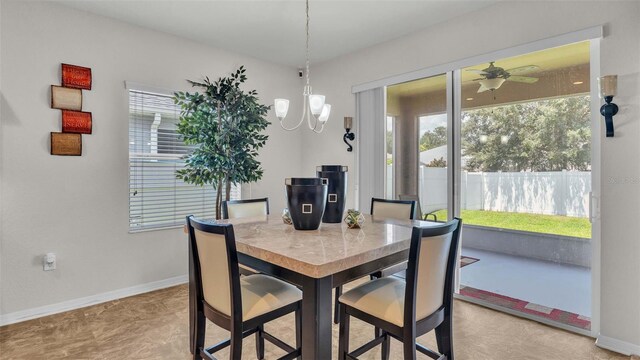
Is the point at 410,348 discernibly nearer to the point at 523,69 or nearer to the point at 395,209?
the point at 395,209

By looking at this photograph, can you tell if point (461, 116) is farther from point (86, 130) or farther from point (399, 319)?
point (86, 130)

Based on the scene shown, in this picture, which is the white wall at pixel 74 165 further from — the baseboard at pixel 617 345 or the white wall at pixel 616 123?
the baseboard at pixel 617 345

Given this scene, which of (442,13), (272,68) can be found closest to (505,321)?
(442,13)

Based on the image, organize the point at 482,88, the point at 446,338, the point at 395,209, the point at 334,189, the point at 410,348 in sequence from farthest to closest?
the point at 482,88 → the point at 395,209 → the point at 334,189 → the point at 446,338 → the point at 410,348

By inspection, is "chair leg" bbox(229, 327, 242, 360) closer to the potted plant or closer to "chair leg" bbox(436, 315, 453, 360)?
"chair leg" bbox(436, 315, 453, 360)

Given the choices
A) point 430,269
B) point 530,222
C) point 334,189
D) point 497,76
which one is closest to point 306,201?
point 334,189

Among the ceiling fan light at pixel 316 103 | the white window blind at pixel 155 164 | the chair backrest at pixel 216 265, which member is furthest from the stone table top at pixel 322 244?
the white window blind at pixel 155 164

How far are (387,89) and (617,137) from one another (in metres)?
2.11

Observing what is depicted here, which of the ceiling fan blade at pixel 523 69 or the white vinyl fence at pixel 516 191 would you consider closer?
the white vinyl fence at pixel 516 191

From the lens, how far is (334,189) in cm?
202

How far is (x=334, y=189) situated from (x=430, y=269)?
770 millimetres

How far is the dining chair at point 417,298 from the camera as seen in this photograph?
4.55ft

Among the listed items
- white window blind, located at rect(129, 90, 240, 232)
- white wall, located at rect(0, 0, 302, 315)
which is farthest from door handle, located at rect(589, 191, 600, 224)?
white wall, located at rect(0, 0, 302, 315)

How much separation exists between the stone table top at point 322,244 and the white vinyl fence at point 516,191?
136 cm
